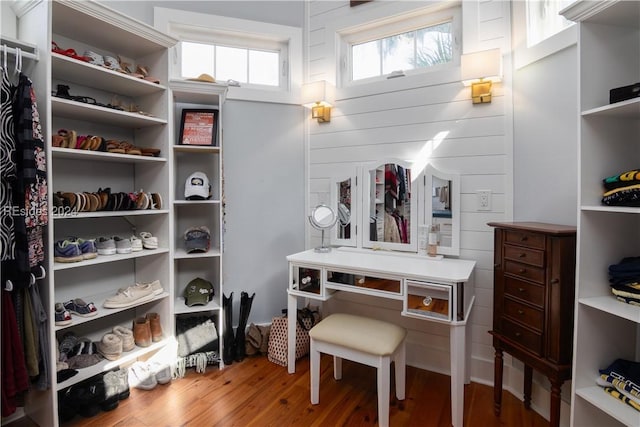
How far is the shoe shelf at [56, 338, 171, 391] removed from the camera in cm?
169

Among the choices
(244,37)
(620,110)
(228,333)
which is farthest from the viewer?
(244,37)

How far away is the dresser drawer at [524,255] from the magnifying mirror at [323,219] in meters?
1.13

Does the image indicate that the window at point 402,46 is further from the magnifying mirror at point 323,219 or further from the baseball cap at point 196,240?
the baseball cap at point 196,240

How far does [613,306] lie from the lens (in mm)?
1235

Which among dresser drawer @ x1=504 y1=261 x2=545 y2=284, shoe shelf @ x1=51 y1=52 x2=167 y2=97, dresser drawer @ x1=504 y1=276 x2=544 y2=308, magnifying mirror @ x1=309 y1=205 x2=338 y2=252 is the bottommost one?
dresser drawer @ x1=504 y1=276 x2=544 y2=308

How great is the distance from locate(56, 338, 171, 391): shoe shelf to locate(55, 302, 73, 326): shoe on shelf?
0.98 ft

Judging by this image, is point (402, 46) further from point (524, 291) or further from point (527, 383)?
point (527, 383)

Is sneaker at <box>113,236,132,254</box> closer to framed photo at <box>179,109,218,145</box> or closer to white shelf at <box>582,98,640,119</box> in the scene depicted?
framed photo at <box>179,109,218,145</box>

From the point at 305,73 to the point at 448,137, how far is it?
127cm

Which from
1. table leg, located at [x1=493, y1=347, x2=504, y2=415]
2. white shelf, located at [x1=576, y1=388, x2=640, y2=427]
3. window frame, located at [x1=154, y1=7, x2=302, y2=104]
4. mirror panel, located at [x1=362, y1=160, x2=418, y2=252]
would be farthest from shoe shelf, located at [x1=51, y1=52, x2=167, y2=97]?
white shelf, located at [x1=576, y1=388, x2=640, y2=427]

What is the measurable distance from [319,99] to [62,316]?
207 centimetres

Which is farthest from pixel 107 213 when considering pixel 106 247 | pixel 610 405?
pixel 610 405

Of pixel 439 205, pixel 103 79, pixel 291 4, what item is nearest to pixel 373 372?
pixel 439 205

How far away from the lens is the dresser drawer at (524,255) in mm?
1495
